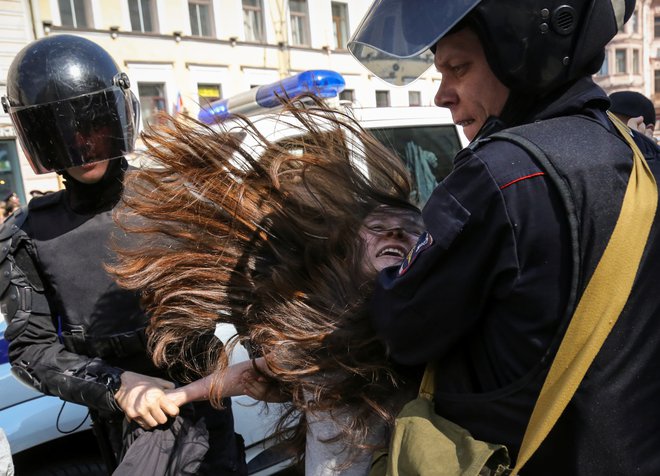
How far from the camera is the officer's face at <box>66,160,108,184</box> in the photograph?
6.00 feet

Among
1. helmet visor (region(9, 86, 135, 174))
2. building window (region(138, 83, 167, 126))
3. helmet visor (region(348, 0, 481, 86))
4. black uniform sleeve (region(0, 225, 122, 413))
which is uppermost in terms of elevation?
building window (region(138, 83, 167, 126))

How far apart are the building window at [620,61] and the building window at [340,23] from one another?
76.2ft

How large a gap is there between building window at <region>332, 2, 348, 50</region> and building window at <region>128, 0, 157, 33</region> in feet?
22.1

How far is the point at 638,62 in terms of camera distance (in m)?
36.4

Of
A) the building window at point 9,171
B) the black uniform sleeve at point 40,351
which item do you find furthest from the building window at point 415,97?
the black uniform sleeve at point 40,351

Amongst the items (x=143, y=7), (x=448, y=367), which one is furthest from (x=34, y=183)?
(x=448, y=367)

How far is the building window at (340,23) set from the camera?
20.3m

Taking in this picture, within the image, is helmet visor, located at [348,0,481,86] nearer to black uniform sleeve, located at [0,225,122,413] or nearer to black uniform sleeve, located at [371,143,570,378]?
black uniform sleeve, located at [371,143,570,378]

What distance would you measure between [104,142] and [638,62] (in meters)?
41.8

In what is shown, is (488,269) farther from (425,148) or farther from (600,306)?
(425,148)

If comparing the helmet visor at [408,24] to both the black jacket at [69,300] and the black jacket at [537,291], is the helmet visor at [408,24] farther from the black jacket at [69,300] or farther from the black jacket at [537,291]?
the black jacket at [69,300]

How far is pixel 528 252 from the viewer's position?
0.86 meters

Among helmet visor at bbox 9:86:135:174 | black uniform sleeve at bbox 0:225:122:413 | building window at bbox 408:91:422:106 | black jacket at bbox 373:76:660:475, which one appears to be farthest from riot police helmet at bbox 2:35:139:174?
building window at bbox 408:91:422:106

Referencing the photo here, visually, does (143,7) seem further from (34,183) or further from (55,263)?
(55,263)
